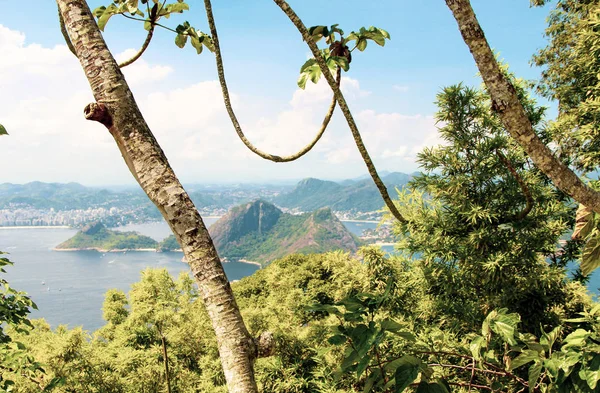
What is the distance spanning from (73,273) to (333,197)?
360 feet

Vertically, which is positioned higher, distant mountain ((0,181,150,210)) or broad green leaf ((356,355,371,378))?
distant mountain ((0,181,150,210))

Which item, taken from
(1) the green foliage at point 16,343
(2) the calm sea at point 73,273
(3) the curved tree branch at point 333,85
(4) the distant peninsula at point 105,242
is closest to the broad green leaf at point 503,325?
(3) the curved tree branch at point 333,85

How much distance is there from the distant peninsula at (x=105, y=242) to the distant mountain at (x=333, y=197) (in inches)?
3043

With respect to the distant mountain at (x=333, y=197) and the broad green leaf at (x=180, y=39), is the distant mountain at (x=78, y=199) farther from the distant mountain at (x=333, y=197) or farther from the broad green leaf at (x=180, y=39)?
the broad green leaf at (x=180, y=39)

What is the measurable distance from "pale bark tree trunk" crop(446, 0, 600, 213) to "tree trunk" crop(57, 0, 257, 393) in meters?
0.73

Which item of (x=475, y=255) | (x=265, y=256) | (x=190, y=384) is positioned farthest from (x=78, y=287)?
(x=475, y=255)

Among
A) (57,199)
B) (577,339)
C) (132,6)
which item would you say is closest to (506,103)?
(577,339)

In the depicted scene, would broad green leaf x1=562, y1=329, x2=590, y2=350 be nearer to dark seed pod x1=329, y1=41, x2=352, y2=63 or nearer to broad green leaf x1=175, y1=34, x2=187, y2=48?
dark seed pod x1=329, y1=41, x2=352, y2=63

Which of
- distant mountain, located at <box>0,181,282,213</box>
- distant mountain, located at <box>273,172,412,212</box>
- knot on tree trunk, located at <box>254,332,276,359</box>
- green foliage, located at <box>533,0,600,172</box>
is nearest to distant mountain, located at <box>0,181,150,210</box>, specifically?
distant mountain, located at <box>0,181,282,213</box>

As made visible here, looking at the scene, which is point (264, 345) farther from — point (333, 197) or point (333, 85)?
point (333, 197)

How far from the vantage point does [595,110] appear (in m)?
4.49

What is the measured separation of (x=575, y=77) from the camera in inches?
229

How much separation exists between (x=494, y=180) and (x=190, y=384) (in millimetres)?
7423

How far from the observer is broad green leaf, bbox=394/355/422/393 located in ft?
2.36
